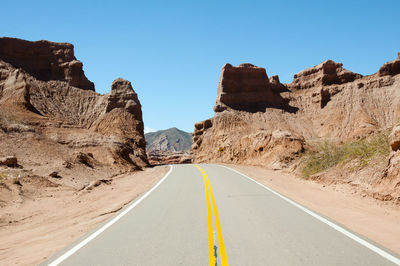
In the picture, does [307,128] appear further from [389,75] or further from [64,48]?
[64,48]

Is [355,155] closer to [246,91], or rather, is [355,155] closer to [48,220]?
[48,220]

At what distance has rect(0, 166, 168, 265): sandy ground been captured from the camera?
5.48 m

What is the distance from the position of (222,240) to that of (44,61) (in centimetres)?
6045

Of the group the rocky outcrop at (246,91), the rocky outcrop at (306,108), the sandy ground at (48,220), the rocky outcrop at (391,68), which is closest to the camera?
the sandy ground at (48,220)

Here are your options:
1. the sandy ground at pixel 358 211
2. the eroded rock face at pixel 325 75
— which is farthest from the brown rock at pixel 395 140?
the eroded rock face at pixel 325 75

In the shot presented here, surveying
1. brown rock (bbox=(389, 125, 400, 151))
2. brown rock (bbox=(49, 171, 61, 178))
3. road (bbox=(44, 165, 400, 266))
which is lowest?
road (bbox=(44, 165, 400, 266))

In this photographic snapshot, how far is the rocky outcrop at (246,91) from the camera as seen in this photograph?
7338 cm

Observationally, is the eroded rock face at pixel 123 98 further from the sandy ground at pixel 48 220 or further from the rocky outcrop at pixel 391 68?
the rocky outcrop at pixel 391 68

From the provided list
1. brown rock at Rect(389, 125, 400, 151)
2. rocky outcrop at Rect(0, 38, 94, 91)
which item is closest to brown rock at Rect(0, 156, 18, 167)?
brown rock at Rect(389, 125, 400, 151)

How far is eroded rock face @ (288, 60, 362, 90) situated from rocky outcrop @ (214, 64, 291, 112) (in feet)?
28.0

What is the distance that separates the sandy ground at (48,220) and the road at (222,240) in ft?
2.01

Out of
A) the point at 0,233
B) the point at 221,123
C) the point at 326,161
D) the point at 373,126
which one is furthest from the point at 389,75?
the point at 0,233

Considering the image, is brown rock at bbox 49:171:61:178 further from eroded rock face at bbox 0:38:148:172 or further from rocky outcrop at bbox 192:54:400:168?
rocky outcrop at bbox 192:54:400:168

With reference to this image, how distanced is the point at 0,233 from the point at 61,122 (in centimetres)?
2708
